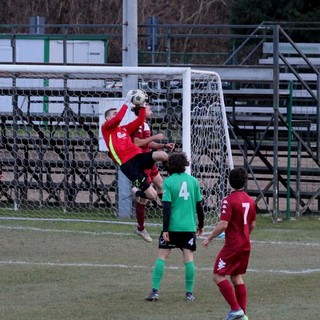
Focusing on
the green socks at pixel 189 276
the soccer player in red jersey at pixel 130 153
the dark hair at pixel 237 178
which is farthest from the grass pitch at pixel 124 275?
the dark hair at pixel 237 178

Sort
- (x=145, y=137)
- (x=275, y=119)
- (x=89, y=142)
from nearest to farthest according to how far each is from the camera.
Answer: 1. (x=145, y=137)
2. (x=275, y=119)
3. (x=89, y=142)

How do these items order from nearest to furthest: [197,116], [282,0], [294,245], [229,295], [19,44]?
[229,295] < [294,245] < [197,116] < [19,44] < [282,0]

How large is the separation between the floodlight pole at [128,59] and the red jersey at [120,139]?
347 cm

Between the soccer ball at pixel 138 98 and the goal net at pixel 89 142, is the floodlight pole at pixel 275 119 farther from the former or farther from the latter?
the soccer ball at pixel 138 98

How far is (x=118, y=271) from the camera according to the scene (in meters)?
11.9

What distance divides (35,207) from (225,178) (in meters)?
3.79

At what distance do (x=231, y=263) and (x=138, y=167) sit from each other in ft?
14.2

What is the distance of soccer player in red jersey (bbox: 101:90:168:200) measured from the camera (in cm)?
1320

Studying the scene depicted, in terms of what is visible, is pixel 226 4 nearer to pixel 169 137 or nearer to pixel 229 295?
pixel 169 137

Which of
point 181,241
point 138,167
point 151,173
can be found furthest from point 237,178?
point 151,173

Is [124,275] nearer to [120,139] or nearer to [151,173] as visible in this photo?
[120,139]

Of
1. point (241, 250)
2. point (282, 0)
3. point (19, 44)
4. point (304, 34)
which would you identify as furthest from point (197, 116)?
point (282, 0)

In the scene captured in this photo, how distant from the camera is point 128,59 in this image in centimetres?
1723

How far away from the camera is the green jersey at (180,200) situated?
10.1 metres
